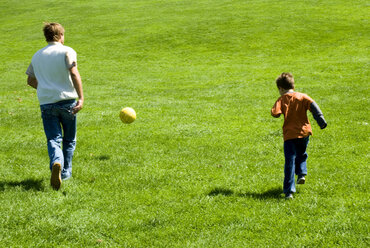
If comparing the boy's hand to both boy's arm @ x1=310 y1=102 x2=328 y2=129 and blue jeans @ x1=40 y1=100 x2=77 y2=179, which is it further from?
boy's arm @ x1=310 y1=102 x2=328 y2=129

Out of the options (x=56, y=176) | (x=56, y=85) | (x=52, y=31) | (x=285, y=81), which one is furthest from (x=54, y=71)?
(x=285, y=81)

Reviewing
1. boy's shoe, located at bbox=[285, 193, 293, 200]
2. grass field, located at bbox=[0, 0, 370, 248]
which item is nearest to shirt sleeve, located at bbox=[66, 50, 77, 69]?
grass field, located at bbox=[0, 0, 370, 248]

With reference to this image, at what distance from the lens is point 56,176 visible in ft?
19.9

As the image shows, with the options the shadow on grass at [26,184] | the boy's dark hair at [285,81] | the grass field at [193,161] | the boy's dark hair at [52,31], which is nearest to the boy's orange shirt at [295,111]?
the boy's dark hair at [285,81]

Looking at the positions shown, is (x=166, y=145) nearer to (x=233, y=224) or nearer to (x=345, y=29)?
(x=233, y=224)

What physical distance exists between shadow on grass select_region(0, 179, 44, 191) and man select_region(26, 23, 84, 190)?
1.63ft

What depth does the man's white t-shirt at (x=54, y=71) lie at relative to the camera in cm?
621

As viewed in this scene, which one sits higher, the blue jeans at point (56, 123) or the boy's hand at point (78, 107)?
the boy's hand at point (78, 107)

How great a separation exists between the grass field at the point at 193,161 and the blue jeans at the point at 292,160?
0.25 meters

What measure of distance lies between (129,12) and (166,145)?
130 ft

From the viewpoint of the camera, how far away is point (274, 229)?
16.6 ft

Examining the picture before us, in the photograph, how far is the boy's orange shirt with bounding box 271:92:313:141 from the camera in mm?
5910

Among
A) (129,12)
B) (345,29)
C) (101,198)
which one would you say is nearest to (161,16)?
(129,12)

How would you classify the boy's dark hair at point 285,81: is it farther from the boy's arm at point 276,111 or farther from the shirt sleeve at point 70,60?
the shirt sleeve at point 70,60
